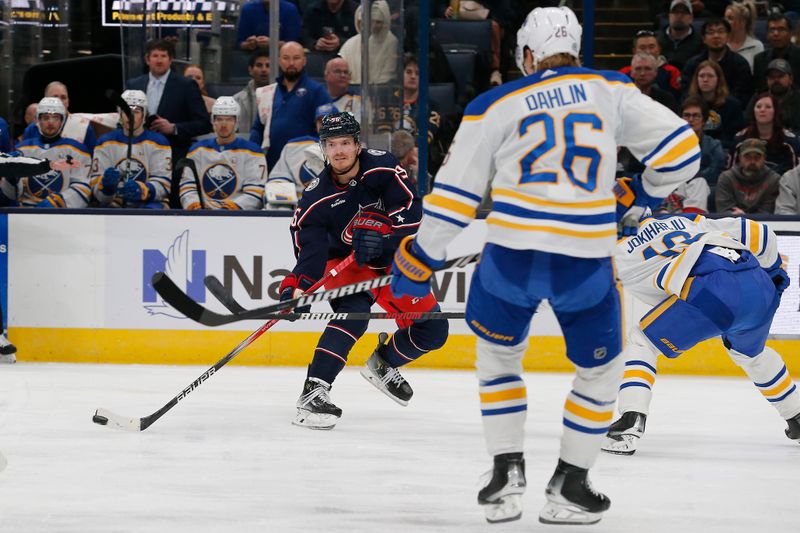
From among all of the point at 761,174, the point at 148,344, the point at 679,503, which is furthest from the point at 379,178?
the point at 761,174

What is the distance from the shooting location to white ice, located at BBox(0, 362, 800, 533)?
2.91 meters

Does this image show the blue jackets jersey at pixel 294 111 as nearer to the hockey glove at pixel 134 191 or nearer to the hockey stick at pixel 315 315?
the hockey glove at pixel 134 191

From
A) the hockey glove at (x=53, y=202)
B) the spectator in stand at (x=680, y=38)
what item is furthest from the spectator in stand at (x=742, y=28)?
the hockey glove at (x=53, y=202)

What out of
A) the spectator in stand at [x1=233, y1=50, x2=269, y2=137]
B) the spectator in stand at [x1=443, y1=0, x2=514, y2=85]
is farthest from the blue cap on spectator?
the spectator in stand at [x1=443, y1=0, x2=514, y2=85]

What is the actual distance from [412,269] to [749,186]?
3332 millimetres

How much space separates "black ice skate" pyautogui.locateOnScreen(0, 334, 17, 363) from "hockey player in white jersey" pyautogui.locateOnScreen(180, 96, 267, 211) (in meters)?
1.02

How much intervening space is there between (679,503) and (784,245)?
104 inches

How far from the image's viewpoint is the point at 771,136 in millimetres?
6137

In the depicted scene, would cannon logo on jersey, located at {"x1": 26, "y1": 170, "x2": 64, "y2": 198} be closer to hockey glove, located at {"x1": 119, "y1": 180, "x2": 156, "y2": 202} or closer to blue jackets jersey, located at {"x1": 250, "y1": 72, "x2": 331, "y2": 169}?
hockey glove, located at {"x1": 119, "y1": 180, "x2": 156, "y2": 202}

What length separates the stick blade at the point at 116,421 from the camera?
3.96 m

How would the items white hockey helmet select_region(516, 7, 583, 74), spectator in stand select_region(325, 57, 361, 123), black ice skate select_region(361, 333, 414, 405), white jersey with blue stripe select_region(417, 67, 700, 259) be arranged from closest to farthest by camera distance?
1. white jersey with blue stripe select_region(417, 67, 700, 259)
2. white hockey helmet select_region(516, 7, 583, 74)
3. black ice skate select_region(361, 333, 414, 405)
4. spectator in stand select_region(325, 57, 361, 123)

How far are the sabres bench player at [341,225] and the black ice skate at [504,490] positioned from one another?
4.37 feet

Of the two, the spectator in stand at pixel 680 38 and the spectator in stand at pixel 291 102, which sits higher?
the spectator in stand at pixel 680 38

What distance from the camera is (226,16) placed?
277 inches
